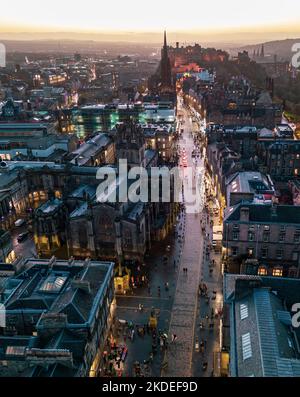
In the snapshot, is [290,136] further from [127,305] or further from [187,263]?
[127,305]

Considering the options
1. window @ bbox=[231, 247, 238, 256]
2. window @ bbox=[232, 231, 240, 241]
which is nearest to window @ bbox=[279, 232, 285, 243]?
window @ bbox=[232, 231, 240, 241]

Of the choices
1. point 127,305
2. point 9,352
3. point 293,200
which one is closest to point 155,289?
point 127,305

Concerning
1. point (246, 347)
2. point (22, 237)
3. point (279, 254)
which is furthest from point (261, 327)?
point (22, 237)

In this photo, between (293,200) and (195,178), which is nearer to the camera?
(293,200)

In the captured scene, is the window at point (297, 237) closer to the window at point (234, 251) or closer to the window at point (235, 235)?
the window at point (235, 235)

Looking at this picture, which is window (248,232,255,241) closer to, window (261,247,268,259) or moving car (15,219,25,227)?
window (261,247,268,259)

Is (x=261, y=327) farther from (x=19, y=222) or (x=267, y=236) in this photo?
(x=19, y=222)

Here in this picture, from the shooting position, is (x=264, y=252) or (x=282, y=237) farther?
(x=264, y=252)

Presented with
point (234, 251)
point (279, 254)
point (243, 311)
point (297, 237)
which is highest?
point (243, 311)
